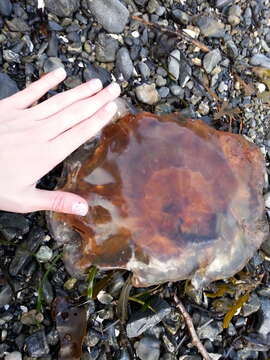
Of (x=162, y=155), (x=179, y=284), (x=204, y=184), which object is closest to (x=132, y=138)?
(x=162, y=155)

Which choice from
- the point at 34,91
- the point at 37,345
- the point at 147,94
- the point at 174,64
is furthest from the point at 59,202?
the point at 174,64

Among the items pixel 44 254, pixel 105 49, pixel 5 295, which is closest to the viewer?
pixel 5 295

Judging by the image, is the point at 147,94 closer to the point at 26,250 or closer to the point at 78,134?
the point at 78,134

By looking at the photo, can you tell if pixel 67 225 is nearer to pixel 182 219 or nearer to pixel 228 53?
pixel 182 219

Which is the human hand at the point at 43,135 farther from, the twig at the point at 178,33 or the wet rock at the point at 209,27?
the wet rock at the point at 209,27

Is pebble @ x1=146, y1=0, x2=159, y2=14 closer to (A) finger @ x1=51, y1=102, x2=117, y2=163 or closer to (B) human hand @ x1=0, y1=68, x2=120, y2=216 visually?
(B) human hand @ x1=0, y1=68, x2=120, y2=216

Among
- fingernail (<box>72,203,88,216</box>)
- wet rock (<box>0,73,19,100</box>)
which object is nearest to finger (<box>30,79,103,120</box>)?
wet rock (<box>0,73,19,100</box>)
